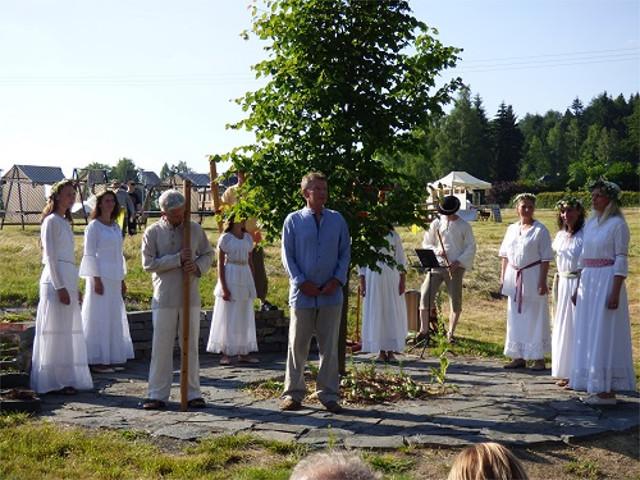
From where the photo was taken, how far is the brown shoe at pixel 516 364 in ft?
34.8

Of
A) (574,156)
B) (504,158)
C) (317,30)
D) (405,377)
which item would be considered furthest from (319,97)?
(574,156)

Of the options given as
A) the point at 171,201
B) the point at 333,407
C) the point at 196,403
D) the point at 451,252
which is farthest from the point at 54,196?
the point at 451,252

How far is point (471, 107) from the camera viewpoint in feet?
333

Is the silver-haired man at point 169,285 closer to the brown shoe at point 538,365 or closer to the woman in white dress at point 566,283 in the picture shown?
the woman in white dress at point 566,283

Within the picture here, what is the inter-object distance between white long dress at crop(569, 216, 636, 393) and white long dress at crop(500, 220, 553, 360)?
5.92ft

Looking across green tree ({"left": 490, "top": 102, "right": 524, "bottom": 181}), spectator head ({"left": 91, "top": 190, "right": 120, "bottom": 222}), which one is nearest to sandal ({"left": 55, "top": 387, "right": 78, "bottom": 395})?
spectator head ({"left": 91, "top": 190, "right": 120, "bottom": 222})

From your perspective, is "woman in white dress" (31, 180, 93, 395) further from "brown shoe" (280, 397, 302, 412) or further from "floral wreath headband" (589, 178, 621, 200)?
"floral wreath headband" (589, 178, 621, 200)

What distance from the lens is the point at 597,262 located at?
848cm

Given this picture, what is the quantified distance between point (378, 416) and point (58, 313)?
3328 millimetres

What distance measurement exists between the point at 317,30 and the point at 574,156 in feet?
375

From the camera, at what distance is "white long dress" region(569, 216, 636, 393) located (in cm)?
826

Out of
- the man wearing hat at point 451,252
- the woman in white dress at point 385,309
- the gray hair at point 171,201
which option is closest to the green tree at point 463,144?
the man wearing hat at point 451,252

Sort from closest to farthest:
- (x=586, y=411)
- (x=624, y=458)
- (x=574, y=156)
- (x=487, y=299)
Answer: (x=624, y=458)
(x=586, y=411)
(x=487, y=299)
(x=574, y=156)

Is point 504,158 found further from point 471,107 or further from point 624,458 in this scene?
point 624,458
